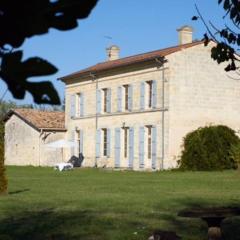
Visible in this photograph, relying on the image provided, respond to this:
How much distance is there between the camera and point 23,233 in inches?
343

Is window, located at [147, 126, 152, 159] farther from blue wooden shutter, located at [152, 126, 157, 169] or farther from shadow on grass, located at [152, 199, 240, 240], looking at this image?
shadow on grass, located at [152, 199, 240, 240]

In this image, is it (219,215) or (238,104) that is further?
(238,104)

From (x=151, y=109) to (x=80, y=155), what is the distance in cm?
789

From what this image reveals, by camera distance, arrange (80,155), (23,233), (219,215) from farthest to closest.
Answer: (80,155) → (23,233) → (219,215)

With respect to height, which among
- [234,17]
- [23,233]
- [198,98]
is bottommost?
[23,233]

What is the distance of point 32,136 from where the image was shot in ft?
137

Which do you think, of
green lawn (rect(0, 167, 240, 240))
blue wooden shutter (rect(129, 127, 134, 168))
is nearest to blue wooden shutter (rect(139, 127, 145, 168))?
blue wooden shutter (rect(129, 127, 134, 168))

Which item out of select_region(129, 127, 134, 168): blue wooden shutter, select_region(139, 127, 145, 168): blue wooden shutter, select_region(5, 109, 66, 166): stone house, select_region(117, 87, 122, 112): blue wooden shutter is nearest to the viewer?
select_region(139, 127, 145, 168): blue wooden shutter

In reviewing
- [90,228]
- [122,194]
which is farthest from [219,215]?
[122,194]

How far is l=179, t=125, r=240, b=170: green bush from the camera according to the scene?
30656 millimetres

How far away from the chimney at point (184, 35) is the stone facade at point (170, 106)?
2.91 metres

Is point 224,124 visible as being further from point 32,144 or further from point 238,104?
point 32,144

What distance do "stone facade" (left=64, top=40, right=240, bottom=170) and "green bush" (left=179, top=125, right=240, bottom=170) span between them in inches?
46.2

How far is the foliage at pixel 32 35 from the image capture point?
5.10 ft
